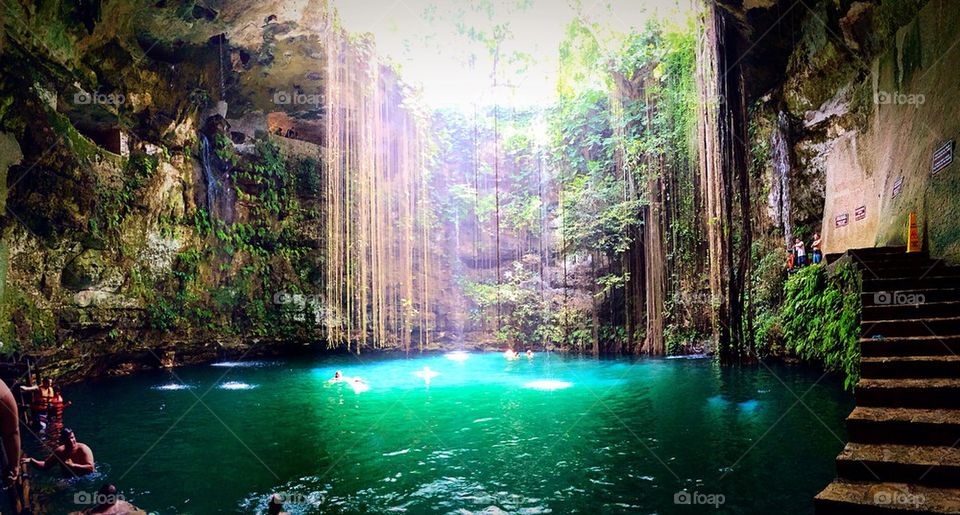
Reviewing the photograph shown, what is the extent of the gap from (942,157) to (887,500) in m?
4.97

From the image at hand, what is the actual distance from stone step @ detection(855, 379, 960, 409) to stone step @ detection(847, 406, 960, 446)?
116 mm

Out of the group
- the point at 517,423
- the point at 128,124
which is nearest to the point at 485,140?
the point at 128,124

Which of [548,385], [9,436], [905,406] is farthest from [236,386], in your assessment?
[905,406]

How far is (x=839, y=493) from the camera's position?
2961mm

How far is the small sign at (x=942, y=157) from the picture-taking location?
577 centimetres

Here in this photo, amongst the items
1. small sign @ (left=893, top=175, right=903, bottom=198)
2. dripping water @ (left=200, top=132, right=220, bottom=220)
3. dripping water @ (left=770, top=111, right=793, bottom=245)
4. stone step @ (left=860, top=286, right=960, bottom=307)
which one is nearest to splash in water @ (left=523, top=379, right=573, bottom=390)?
dripping water @ (left=770, top=111, right=793, bottom=245)

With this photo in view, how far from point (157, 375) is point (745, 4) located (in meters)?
16.0

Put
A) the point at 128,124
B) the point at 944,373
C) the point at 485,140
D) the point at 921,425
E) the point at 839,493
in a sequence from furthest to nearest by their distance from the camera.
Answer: the point at 485,140
the point at 128,124
the point at 944,373
the point at 921,425
the point at 839,493

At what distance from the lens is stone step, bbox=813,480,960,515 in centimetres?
271

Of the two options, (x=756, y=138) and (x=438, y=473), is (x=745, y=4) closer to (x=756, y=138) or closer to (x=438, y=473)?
(x=756, y=138)

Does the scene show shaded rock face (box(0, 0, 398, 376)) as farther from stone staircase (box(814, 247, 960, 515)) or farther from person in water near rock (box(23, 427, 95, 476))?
stone staircase (box(814, 247, 960, 515))

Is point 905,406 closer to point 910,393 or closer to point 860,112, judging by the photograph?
point 910,393

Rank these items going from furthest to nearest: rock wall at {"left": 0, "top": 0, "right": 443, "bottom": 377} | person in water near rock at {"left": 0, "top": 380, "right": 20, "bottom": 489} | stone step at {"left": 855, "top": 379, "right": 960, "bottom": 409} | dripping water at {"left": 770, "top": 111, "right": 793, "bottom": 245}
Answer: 1. dripping water at {"left": 770, "top": 111, "right": 793, "bottom": 245}
2. rock wall at {"left": 0, "top": 0, "right": 443, "bottom": 377}
3. person in water near rock at {"left": 0, "top": 380, "right": 20, "bottom": 489}
4. stone step at {"left": 855, "top": 379, "right": 960, "bottom": 409}

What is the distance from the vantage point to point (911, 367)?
13.1 feet
